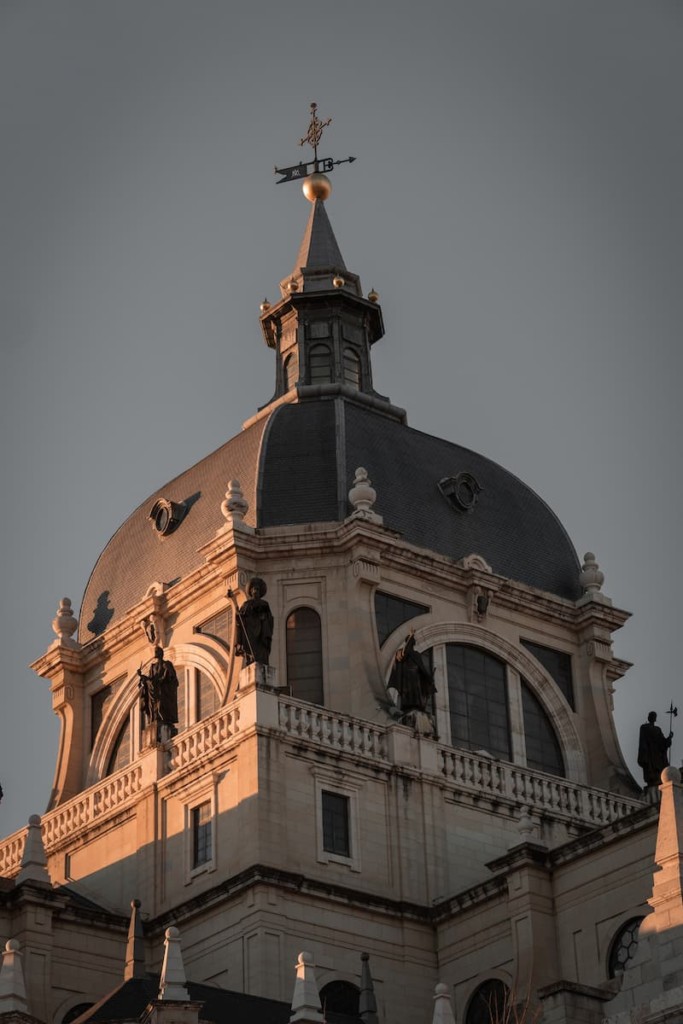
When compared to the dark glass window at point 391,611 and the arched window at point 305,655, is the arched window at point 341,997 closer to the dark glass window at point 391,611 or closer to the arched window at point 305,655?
the arched window at point 305,655

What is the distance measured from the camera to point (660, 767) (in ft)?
198

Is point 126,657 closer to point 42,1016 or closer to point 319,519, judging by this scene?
point 319,519

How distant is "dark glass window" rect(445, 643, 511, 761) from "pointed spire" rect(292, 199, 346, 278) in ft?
47.3

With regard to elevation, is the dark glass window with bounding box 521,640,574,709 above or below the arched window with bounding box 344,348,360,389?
below

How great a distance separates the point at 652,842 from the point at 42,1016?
13154 mm

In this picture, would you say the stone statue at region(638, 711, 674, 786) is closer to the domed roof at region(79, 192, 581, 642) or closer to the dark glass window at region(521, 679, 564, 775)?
the dark glass window at region(521, 679, 564, 775)

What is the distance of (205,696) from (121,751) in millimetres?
3879

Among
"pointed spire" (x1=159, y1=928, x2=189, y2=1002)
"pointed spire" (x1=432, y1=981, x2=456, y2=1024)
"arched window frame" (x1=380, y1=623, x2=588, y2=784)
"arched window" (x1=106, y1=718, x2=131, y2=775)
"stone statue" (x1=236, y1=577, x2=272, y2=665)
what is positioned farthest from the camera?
"arched window" (x1=106, y1=718, x2=131, y2=775)

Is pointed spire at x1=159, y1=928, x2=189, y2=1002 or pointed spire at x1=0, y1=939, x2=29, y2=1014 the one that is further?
pointed spire at x1=0, y1=939, x2=29, y2=1014

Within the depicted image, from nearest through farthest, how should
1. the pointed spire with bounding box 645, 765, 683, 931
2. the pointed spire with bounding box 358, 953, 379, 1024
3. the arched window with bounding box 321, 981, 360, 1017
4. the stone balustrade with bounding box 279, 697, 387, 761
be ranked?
the pointed spire with bounding box 645, 765, 683, 931 < the pointed spire with bounding box 358, 953, 379, 1024 < the arched window with bounding box 321, 981, 360, 1017 < the stone balustrade with bounding box 279, 697, 387, 761

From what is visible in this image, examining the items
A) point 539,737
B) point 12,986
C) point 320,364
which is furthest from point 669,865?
point 320,364

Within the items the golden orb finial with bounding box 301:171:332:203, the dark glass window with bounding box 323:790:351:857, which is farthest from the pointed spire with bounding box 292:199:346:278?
the dark glass window with bounding box 323:790:351:857

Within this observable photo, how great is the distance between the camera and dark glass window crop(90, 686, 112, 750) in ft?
211

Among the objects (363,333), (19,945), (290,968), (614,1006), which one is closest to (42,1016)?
(19,945)
